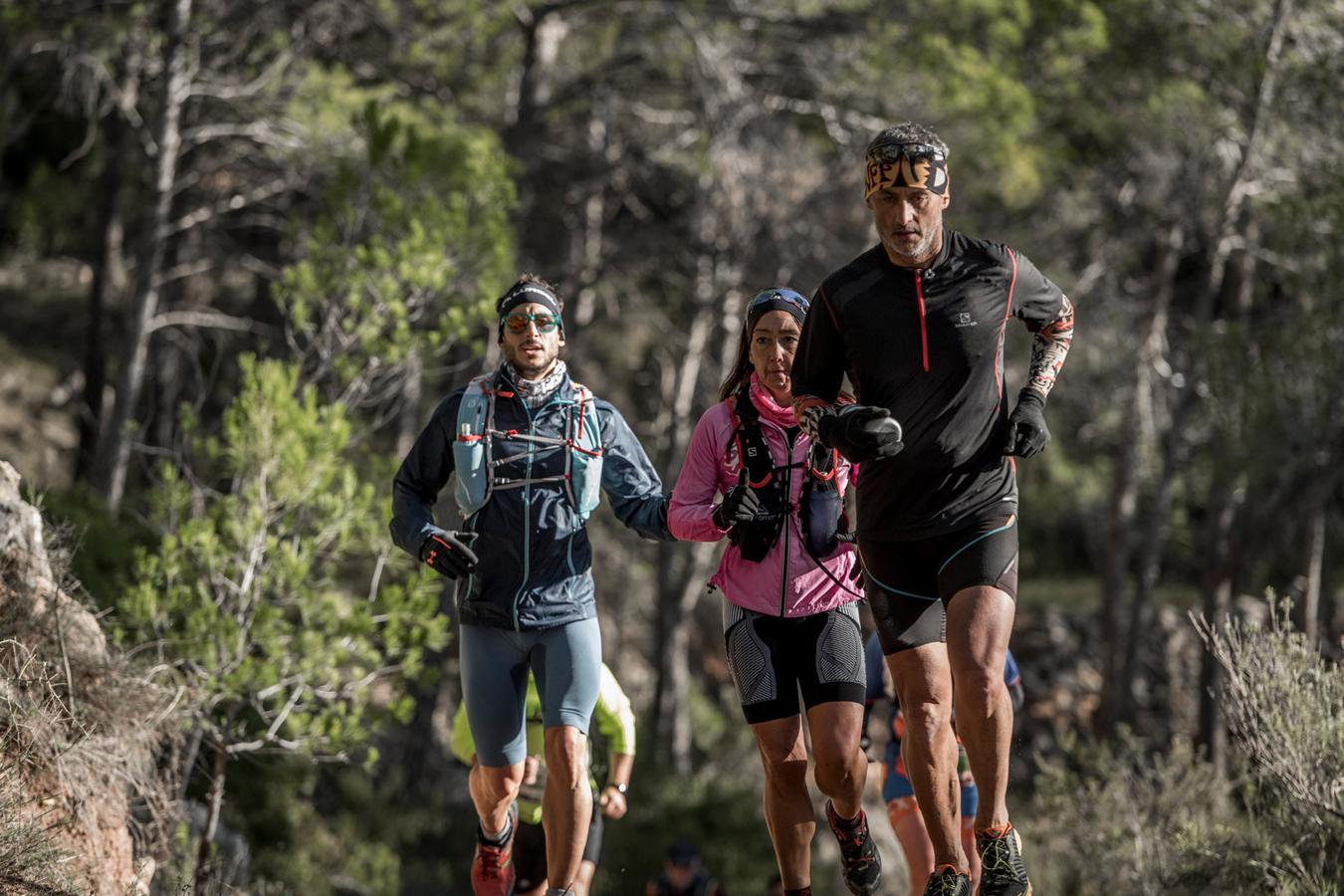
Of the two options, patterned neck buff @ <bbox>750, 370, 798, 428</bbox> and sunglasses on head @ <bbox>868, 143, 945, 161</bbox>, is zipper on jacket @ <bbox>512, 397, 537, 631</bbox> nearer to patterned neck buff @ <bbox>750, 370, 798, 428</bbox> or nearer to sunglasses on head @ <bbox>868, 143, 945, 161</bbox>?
patterned neck buff @ <bbox>750, 370, 798, 428</bbox>

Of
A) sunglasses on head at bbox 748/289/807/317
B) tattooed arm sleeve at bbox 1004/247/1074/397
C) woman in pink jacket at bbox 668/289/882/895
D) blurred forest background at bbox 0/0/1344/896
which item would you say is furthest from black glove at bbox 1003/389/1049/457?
blurred forest background at bbox 0/0/1344/896

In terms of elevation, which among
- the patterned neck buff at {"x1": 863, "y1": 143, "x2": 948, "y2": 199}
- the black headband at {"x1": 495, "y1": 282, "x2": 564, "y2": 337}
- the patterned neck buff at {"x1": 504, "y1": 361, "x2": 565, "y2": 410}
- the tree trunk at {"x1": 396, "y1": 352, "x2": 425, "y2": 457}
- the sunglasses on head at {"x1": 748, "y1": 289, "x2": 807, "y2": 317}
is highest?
the patterned neck buff at {"x1": 863, "y1": 143, "x2": 948, "y2": 199}

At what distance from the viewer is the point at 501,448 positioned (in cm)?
513

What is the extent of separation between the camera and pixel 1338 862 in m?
5.48

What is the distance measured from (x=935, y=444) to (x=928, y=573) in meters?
0.42

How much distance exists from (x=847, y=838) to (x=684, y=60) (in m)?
13.1

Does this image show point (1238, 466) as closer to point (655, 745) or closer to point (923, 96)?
point (923, 96)

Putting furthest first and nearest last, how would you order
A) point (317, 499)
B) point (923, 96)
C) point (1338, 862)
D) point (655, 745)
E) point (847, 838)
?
point (655, 745) < point (923, 96) < point (317, 499) < point (1338, 862) < point (847, 838)

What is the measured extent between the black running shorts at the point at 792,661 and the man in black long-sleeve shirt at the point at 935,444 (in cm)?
28

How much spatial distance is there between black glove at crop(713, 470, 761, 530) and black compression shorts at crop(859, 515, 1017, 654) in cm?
39

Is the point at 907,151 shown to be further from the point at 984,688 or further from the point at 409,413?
the point at 409,413

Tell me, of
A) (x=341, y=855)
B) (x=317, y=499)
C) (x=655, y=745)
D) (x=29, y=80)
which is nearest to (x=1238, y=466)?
(x=655, y=745)

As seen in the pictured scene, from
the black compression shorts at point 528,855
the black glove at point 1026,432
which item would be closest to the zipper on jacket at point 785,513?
the black glove at point 1026,432

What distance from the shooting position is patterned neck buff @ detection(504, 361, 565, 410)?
17.1ft
